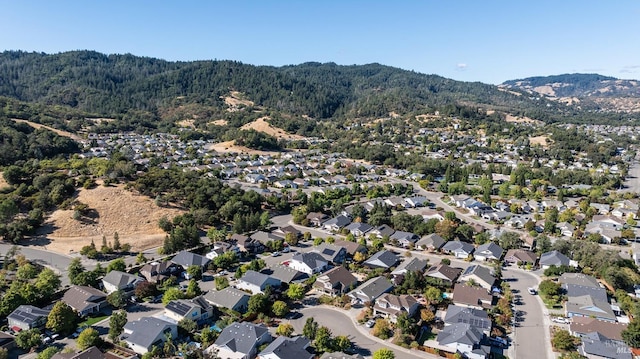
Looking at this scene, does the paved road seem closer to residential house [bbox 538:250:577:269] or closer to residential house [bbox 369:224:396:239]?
residential house [bbox 369:224:396:239]

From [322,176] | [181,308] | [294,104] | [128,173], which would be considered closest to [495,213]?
[322,176]

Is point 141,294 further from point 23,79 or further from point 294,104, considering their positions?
point 23,79

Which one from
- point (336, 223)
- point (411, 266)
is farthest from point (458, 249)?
point (336, 223)

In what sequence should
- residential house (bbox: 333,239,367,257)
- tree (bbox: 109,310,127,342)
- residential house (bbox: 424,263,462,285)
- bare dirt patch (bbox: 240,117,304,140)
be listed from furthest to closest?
bare dirt patch (bbox: 240,117,304,140) < residential house (bbox: 333,239,367,257) < residential house (bbox: 424,263,462,285) < tree (bbox: 109,310,127,342)

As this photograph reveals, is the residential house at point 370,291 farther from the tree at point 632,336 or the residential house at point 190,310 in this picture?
the tree at point 632,336

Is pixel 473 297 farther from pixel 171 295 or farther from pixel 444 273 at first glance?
pixel 171 295

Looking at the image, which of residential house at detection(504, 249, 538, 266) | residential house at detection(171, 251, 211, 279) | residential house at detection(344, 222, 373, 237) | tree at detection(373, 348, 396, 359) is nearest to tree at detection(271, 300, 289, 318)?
tree at detection(373, 348, 396, 359)
